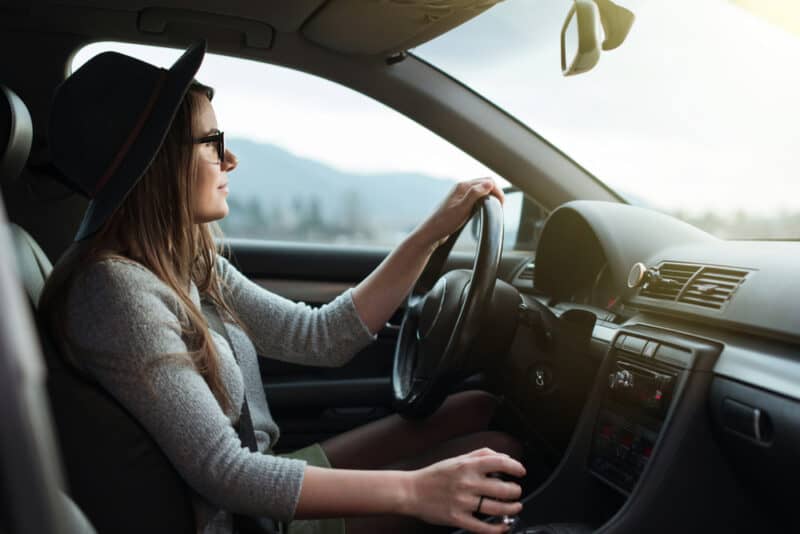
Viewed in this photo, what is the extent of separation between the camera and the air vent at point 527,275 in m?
2.40

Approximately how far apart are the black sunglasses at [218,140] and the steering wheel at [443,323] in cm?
52

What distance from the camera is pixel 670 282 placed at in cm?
170

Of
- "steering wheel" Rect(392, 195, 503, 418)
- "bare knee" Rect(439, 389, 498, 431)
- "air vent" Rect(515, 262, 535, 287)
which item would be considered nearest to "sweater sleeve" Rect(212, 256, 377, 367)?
"steering wheel" Rect(392, 195, 503, 418)

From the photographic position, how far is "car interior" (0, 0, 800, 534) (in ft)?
4.21

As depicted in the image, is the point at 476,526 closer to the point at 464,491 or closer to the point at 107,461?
the point at 464,491

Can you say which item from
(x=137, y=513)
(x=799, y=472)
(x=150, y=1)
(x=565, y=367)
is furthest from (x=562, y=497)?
(x=150, y=1)

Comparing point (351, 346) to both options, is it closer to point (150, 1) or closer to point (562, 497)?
point (562, 497)

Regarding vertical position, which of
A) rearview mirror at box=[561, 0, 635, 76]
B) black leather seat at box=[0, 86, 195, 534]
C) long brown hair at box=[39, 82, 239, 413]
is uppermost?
rearview mirror at box=[561, 0, 635, 76]

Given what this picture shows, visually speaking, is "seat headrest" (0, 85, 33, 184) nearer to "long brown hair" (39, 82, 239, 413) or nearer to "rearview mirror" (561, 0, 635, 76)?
"long brown hair" (39, 82, 239, 413)

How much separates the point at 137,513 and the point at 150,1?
140cm

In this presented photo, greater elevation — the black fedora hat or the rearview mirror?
the rearview mirror

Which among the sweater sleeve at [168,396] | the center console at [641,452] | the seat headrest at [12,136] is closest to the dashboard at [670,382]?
the center console at [641,452]

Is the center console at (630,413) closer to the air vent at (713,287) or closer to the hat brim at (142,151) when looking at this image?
the air vent at (713,287)

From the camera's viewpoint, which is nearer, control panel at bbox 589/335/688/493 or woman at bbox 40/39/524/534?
woman at bbox 40/39/524/534
